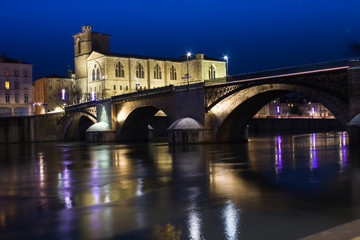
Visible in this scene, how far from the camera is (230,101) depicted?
4931cm

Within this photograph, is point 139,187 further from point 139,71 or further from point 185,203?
point 139,71

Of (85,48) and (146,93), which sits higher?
(85,48)

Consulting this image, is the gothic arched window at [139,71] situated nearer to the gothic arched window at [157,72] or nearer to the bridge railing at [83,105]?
the gothic arched window at [157,72]

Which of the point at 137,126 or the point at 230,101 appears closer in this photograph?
the point at 230,101

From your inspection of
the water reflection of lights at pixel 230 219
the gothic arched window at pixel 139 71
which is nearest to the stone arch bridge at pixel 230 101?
the water reflection of lights at pixel 230 219

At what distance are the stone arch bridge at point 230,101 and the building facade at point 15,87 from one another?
29177 millimetres

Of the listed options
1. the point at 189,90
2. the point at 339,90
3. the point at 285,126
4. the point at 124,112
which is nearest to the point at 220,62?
the point at 285,126

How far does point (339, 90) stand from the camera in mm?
35531

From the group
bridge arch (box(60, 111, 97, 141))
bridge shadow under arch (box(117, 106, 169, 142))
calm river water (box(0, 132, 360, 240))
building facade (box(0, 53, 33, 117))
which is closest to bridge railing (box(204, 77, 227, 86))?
bridge shadow under arch (box(117, 106, 169, 142))

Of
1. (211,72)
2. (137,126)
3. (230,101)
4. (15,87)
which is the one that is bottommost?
(137,126)

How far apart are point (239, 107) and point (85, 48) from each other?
84795 millimetres

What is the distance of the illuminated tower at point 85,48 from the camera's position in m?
125

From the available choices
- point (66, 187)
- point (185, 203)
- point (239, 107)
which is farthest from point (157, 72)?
point (185, 203)

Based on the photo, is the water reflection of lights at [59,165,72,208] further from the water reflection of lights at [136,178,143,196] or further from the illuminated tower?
the illuminated tower
